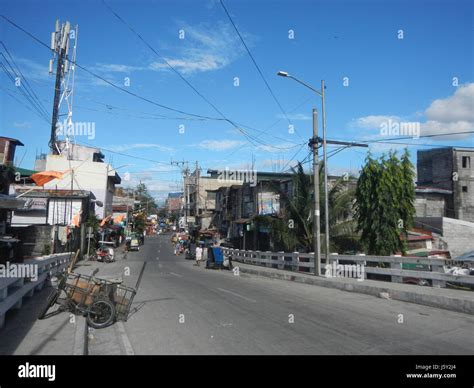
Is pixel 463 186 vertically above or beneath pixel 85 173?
beneath

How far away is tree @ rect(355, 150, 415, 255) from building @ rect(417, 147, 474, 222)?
1676 centimetres

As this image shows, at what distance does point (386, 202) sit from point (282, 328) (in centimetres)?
1527

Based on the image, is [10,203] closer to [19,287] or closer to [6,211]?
[19,287]

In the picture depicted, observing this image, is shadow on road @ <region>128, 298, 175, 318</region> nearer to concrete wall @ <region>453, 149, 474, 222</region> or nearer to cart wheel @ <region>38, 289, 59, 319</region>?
cart wheel @ <region>38, 289, 59, 319</region>

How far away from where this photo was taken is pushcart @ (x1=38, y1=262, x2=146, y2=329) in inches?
383

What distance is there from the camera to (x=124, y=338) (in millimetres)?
8539

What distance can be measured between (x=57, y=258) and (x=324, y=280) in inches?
457

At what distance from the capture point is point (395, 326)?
380 inches

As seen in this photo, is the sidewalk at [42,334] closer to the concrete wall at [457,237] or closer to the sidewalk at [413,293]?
the sidewalk at [413,293]

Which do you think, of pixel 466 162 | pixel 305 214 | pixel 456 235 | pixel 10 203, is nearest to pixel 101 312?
pixel 10 203

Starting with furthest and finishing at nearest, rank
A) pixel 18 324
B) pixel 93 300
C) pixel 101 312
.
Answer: pixel 93 300
pixel 101 312
pixel 18 324

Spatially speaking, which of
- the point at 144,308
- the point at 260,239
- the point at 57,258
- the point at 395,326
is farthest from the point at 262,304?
the point at 260,239
